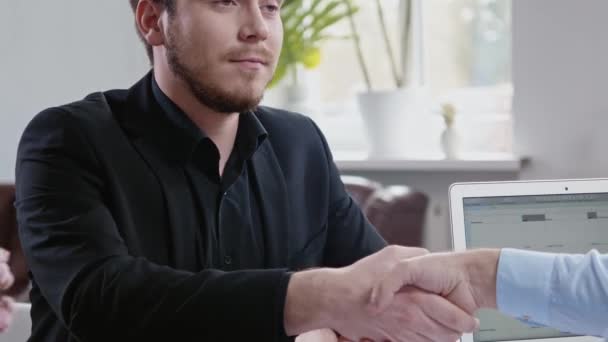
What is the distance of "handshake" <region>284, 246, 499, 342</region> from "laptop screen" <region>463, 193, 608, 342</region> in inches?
5.3

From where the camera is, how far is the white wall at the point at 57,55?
3.97 meters

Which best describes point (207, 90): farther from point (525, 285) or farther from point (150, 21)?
point (525, 285)

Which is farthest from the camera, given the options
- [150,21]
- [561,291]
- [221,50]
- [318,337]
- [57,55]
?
[57,55]

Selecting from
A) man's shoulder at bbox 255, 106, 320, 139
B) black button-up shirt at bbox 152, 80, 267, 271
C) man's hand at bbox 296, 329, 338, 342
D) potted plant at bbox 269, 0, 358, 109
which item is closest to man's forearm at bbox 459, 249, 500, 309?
man's hand at bbox 296, 329, 338, 342

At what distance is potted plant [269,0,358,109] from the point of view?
138 inches

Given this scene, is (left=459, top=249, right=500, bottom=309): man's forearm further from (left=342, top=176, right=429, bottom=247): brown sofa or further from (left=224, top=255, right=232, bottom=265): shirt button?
(left=342, top=176, right=429, bottom=247): brown sofa

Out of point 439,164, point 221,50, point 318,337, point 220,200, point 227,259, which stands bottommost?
point 439,164

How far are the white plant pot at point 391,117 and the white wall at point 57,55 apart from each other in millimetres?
1089

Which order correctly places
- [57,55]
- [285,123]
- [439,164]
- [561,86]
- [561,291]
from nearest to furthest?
[561,291] < [285,123] < [561,86] < [439,164] < [57,55]

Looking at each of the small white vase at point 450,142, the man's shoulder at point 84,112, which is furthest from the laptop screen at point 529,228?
the small white vase at point 450,142

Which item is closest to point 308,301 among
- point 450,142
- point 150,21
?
point 150,21

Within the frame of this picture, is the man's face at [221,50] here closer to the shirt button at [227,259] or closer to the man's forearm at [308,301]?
the shirt button at [227,259]

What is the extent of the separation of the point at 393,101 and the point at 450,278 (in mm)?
2079

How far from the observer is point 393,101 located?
3408 millimetres
